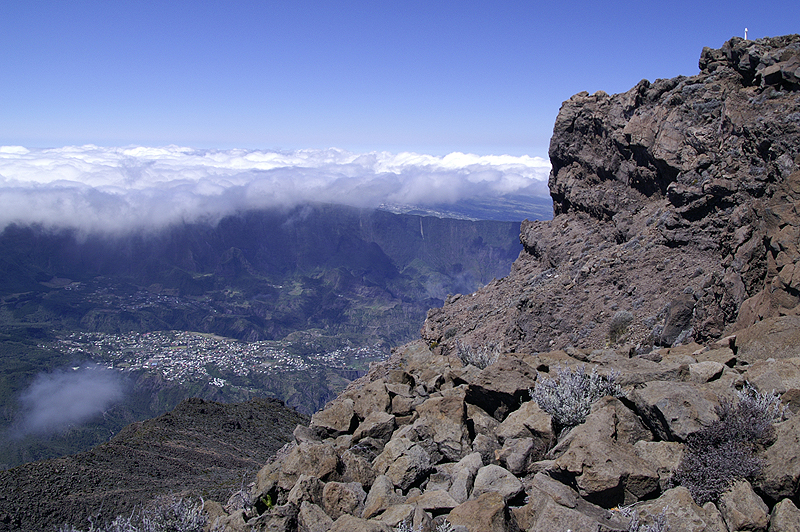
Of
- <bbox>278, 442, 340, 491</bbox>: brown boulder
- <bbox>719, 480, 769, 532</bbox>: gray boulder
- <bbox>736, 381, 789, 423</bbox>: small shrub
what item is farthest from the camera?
<bbox>278, 442, 340, 491</bbox>: brown boulder

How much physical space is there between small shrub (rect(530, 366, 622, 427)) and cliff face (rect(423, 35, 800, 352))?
17.0 ft

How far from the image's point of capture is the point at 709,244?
17312 mm

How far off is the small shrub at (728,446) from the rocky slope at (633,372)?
3cm

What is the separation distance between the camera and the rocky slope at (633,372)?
594 centimetres

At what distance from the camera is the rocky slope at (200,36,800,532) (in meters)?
5.94

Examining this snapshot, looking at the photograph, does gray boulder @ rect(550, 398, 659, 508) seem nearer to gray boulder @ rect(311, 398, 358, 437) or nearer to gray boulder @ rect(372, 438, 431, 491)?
gray boulder @ rect(372, 438, 431, 491)

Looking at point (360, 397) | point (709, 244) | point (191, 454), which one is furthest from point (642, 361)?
point (191, 454)

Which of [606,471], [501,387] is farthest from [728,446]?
[501,387]

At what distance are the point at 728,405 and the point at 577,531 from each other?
9.49 feet

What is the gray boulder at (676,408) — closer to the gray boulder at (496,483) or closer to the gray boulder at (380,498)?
the gray boulder at (496,483)

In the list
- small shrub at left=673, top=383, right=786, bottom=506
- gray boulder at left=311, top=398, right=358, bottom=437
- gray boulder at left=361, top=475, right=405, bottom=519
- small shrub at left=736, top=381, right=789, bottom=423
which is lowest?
gray boulder at left=311, top=398, right=358, bottom=437

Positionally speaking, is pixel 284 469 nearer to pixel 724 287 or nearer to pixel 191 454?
pixel 724 287

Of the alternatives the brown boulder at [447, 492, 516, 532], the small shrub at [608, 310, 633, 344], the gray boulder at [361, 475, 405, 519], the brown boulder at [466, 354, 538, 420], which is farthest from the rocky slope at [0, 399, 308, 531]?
the small shrub at [608, 310, 633, 344]

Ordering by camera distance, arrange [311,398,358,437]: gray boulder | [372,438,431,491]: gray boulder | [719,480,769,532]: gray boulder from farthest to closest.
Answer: [311,398,358,437]: gray boulder
[372,438,431,491]: gray boulder
[719,480,769,532]: gray boulder
